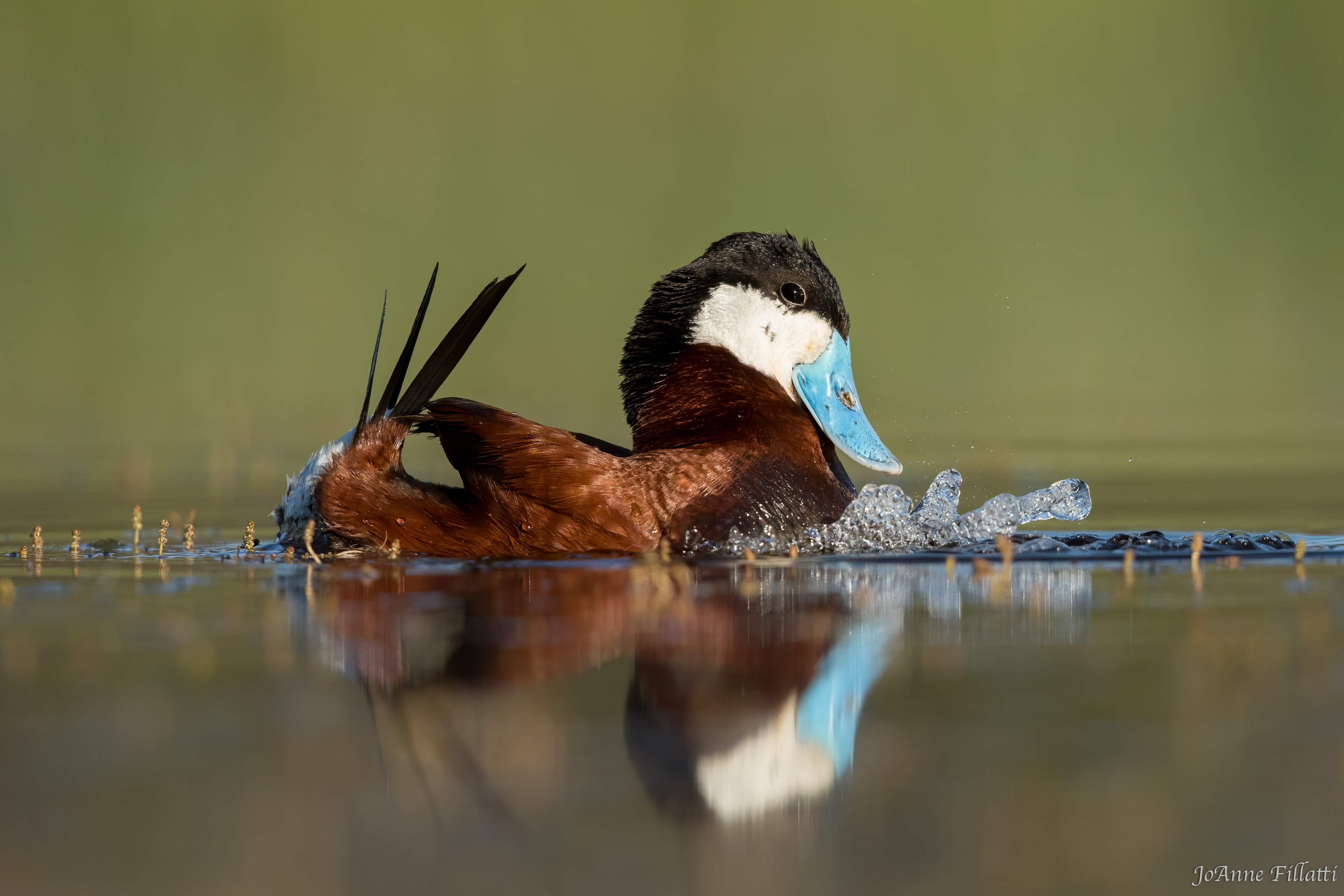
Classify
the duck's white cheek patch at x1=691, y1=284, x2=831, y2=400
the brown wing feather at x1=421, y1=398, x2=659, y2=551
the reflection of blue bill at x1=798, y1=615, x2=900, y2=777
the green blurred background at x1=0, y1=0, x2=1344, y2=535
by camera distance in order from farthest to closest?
1. the green blurred background at x1=0, y1=0, x2=1344, y2=535
2. the duck's white cheek patch at x1=691, y1=284, x2=831, y2=400
3. the brown wing feather at x1=421, y1=398, x2=659, y2=551
4. the reflection of blue bill at x1=798, y1=615, x2=900, y2=777

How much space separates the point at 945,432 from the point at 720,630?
23.8 ft

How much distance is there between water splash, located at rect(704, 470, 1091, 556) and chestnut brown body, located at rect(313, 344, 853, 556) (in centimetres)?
6

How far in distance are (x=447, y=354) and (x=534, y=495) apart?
0.64m

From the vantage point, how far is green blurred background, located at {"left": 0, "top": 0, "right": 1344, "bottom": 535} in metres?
16.0

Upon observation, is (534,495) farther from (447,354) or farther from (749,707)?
(749,707)

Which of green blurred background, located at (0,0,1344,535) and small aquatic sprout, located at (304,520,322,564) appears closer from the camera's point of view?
small aquatic sprout, located at (304,520,322,564)

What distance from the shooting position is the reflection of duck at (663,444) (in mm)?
5586

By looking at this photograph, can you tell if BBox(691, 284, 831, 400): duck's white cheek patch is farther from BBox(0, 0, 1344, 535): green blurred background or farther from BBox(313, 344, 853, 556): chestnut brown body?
BBox(0, 0, 1344, 535): green blurred background

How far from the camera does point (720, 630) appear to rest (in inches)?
165

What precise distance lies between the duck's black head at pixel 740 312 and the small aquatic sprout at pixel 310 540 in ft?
4.24

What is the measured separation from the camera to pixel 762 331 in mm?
6379

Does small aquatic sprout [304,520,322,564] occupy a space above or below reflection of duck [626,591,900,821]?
above

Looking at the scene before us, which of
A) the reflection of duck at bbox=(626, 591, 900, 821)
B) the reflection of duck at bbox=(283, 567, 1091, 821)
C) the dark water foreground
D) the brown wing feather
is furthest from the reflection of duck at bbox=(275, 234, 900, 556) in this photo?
the reflection of duck at bbox=(626, 591, 900, 821)

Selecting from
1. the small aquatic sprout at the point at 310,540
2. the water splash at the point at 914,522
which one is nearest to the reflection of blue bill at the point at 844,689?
the water splash at the point at 914,522
